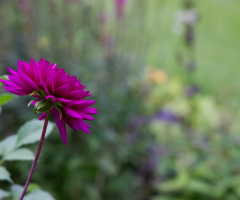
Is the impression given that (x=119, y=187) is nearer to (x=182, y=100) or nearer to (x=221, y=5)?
(x=182, y=100)

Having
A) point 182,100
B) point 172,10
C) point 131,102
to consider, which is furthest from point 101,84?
point 172,10

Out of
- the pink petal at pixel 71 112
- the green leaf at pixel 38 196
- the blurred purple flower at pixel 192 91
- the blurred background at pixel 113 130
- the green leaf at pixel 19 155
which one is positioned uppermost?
the blurred purple flower at pixel 192 91

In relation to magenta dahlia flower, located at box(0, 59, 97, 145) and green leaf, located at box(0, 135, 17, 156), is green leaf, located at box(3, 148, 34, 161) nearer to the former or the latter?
green leaf, located at box(0, 135, 17, 156)

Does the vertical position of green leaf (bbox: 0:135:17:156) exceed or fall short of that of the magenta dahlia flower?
it exceeds it

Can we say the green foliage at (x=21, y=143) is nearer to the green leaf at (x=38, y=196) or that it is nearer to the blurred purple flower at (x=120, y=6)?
the green leaf at (x=38, y=196)

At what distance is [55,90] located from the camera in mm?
494

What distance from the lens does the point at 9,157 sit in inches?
27.0

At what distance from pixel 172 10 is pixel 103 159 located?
4.10 m

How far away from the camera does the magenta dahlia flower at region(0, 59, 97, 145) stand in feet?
1.61

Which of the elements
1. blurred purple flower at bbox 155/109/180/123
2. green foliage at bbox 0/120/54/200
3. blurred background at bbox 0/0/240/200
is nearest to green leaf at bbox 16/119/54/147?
green foliage at bbox 0/120/54/200

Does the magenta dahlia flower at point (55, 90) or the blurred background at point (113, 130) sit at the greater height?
the blurred background at point (113, 130)

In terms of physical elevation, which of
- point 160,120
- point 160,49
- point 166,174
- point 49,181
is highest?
point 160,49

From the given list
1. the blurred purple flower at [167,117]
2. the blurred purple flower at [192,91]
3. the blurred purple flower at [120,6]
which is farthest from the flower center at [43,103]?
the blurred purple flower at [192,91]

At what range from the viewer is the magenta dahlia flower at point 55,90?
0.49 metres
